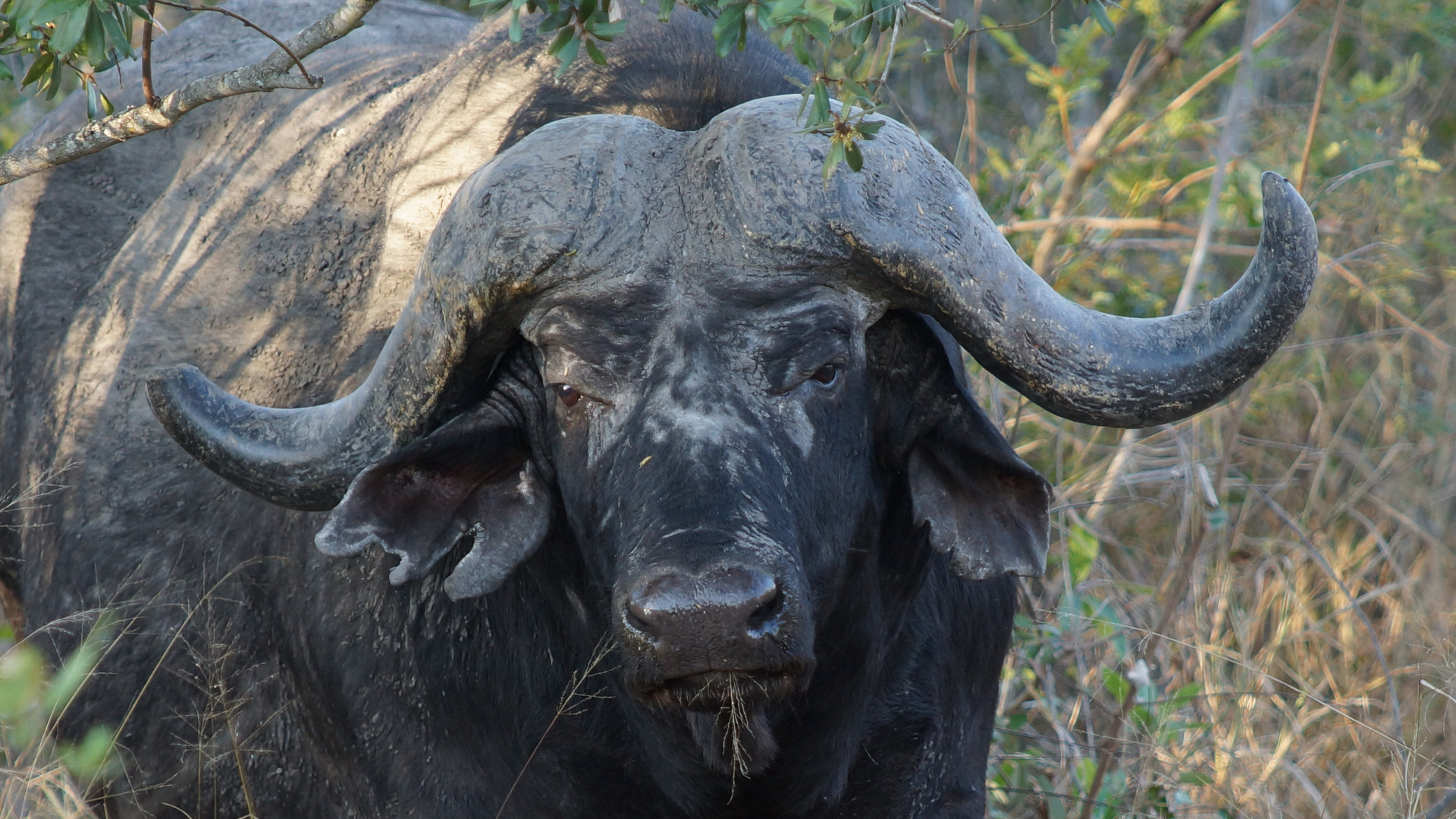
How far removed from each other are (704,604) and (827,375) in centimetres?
63

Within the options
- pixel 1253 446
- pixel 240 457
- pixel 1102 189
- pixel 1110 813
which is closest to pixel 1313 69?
pixel 1102 189

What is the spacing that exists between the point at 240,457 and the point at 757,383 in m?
1.06

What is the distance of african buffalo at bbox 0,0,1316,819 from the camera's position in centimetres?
263

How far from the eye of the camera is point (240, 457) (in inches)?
113

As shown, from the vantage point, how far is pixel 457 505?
297 centimetres

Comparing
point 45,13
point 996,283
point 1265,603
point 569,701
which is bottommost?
point 1265,603

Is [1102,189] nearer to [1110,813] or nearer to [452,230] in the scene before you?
[1110,813]

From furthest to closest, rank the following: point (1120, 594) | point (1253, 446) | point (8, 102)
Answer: point (8, 102) < point (1253, 446) < point (1120, 594)

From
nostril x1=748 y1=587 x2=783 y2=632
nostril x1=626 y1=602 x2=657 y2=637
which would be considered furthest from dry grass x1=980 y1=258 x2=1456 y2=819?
nostril x1=626 y1=602 x2=657 y2=637

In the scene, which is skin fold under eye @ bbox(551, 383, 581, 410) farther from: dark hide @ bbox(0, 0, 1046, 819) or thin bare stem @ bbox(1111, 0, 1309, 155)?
thin bare stem @ bbox(1111, 0, 1309, 155)

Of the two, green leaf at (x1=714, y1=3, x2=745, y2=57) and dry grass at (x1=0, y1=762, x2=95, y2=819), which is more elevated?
green leaf at (x1=714, y1=3, x2=745, y2=57)

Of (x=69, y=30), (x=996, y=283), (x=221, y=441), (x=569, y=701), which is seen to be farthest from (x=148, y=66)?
(x=996, y=283)

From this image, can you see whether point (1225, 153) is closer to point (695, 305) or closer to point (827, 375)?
point (827, 375)

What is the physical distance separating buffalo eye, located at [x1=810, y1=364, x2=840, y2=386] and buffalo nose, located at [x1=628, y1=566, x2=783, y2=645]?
0.52 m
